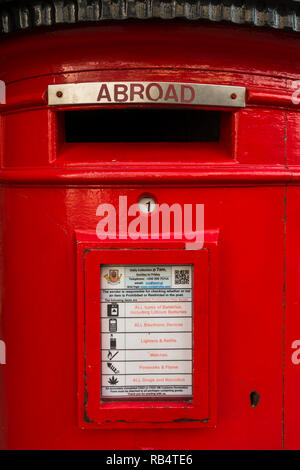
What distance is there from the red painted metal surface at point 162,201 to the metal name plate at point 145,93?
0.04 m

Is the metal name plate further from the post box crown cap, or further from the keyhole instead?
the keyhole

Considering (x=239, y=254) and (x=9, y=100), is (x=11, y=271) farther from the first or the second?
(x=239, y=254)

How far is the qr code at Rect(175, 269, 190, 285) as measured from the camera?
1504mm

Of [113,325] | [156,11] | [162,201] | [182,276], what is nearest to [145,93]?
[156,11]

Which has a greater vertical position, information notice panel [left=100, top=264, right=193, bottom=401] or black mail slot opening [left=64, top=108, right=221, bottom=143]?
black mail slot opening [left=64, top=108, right=221, bottom=143]

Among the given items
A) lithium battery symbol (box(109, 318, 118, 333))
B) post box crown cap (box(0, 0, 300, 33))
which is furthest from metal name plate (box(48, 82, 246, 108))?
lithium battery symbol (box(109, 318, 118, 333))

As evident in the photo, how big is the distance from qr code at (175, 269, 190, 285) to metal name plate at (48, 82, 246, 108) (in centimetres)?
50

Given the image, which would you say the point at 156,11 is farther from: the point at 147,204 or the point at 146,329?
the point at 146,329

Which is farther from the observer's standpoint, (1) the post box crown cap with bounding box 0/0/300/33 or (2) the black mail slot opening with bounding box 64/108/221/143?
(2) the black mail slot opening with bounding box 64/108/221/143

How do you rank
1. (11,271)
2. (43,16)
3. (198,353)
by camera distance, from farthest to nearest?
(11,271)
(198,353)
(43,16)

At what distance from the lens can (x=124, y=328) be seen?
1.52m

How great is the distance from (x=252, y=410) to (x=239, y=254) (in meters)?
0.51

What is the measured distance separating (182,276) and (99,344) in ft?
1.08
